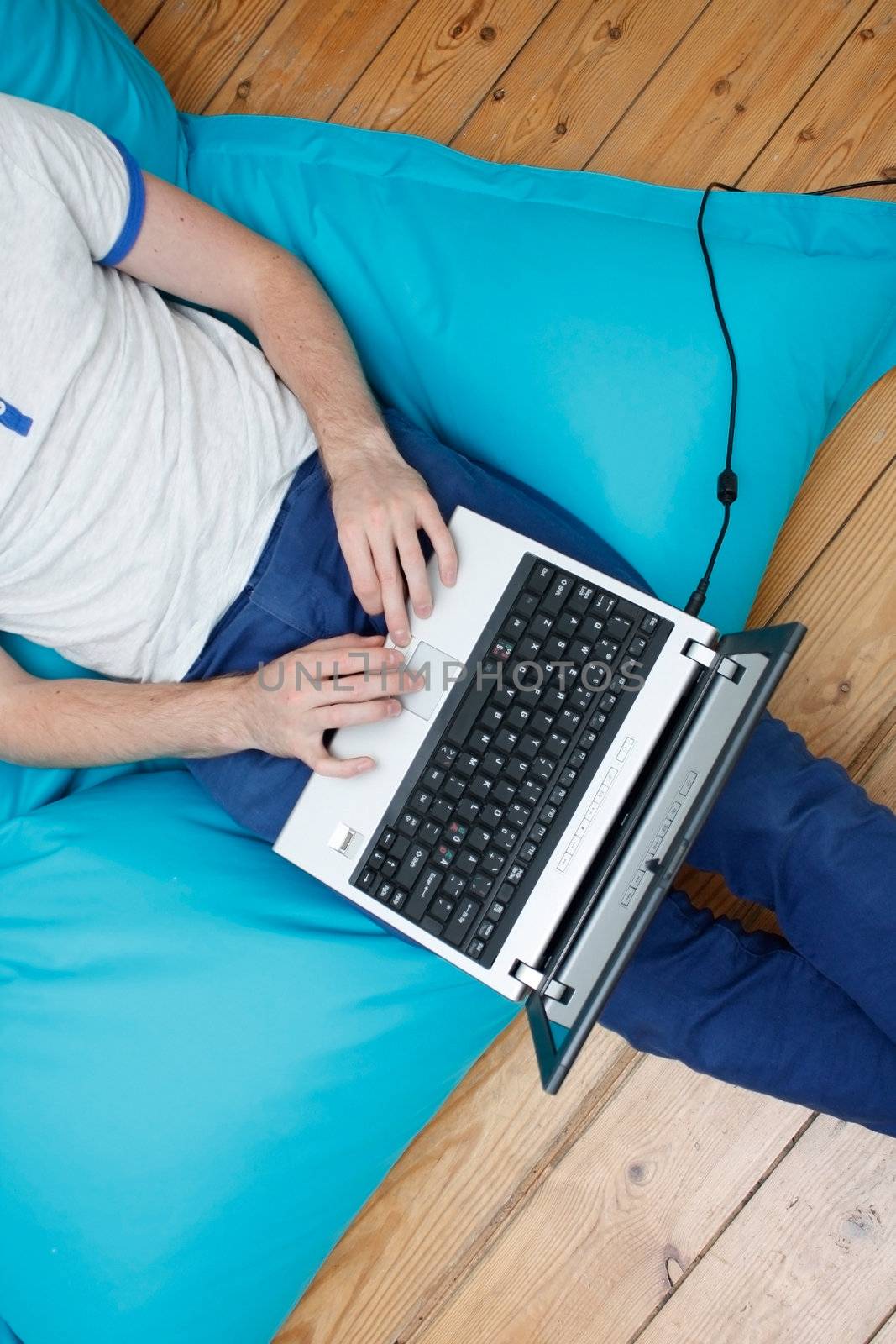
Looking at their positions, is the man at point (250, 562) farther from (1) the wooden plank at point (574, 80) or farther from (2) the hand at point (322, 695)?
(1) the wooden plank at point (574, 80)

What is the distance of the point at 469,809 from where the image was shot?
819mm

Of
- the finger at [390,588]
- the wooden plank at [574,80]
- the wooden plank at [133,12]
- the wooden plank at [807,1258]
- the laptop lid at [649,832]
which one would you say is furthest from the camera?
the wooden plank at [133,12]

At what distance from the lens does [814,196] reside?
3.44 ft

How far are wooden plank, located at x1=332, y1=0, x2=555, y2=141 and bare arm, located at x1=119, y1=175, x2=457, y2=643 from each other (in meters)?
0.43

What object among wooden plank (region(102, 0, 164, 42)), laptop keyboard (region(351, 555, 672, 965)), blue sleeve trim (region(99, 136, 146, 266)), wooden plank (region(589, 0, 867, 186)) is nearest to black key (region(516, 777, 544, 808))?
laptop keyboard (region(351, 555, 672, 965))

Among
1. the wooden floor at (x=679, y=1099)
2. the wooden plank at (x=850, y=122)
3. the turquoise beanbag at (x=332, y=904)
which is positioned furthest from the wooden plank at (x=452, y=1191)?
the wooden plank at (x=850, y=122)

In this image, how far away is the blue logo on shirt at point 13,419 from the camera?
2.79 ft

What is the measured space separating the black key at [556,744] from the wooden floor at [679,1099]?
44cm

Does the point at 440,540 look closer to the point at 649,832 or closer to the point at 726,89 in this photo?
the point at 649,832

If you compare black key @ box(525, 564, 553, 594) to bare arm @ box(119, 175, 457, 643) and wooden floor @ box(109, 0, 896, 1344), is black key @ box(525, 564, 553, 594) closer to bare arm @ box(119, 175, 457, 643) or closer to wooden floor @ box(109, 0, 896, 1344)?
bare arm @ box(119, 175, 457, 643)

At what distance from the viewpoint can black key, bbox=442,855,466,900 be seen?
813mm

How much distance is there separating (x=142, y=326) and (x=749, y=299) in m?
0.59

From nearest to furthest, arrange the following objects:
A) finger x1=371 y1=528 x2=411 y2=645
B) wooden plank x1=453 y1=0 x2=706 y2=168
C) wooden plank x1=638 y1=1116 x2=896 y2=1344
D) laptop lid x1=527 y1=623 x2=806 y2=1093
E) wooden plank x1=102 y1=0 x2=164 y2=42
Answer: laptop lid x1=527 y1=623 x2=806 y2=1093, finger x1=371 y1=528 x2=411 y2=645, wooden plank x1=638 y1=1116 x2=896 y2=1344, wooden plank x1=453 y1=0 x2=706 y2=168, wooden plank x1=102 y1=0 x2=164 y2=42

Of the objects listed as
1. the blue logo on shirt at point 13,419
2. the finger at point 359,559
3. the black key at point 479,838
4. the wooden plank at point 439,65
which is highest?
the wooden plank at point 439,65
